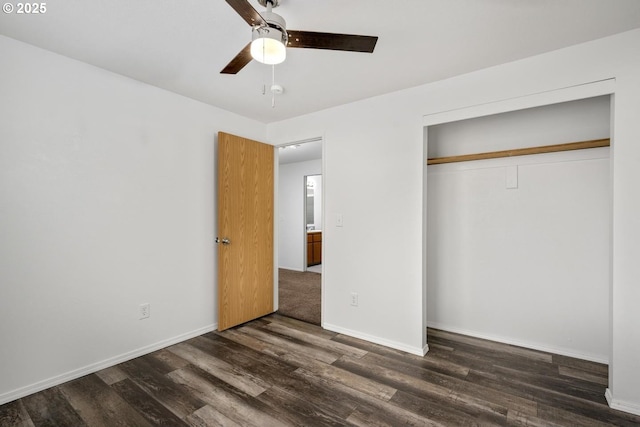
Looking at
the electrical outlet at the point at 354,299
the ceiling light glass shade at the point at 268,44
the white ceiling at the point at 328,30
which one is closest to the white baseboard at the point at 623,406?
the electrical outlet at the point at 354,299

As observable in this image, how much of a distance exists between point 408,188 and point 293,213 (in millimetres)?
4343

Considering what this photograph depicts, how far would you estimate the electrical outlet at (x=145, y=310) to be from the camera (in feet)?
8.69

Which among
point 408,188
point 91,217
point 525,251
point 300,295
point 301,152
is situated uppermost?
point 301,152

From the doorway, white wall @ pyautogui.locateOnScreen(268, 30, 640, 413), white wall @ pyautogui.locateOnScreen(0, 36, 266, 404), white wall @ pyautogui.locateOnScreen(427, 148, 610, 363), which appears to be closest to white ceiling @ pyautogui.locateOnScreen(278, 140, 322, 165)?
the doorway

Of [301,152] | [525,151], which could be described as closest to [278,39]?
[525,151]

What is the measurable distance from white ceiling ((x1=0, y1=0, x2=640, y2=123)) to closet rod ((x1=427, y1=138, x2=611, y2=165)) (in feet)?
2.68

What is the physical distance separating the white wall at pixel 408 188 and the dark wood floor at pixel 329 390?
323 mm

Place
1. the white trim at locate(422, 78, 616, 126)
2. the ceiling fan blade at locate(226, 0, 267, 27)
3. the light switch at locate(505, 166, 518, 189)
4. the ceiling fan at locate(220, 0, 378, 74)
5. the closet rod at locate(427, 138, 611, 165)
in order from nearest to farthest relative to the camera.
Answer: the ceiling fan blade at locate(226, 0, 267, 27), the ceiling fan at locate(220, 0, 378, 74), the white trim at locate(422, 78, 616, 126), the closet rod at locate(427, 138, 611, 165), the light switch at locate(505, 166, 518, 189)

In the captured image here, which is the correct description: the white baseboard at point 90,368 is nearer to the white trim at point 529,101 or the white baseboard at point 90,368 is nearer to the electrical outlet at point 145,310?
the electrical outlet at point 145,310

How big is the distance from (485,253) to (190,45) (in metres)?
3.13

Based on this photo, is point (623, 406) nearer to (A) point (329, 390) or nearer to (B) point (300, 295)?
(A) point (329, 390)

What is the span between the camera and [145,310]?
267 cm

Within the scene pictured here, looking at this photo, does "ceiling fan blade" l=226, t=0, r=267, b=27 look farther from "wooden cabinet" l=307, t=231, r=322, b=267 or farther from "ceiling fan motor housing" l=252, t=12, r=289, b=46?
"wooden cabinet" l=307, t=231, r=322, b=267

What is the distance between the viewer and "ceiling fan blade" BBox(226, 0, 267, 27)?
1243mm
